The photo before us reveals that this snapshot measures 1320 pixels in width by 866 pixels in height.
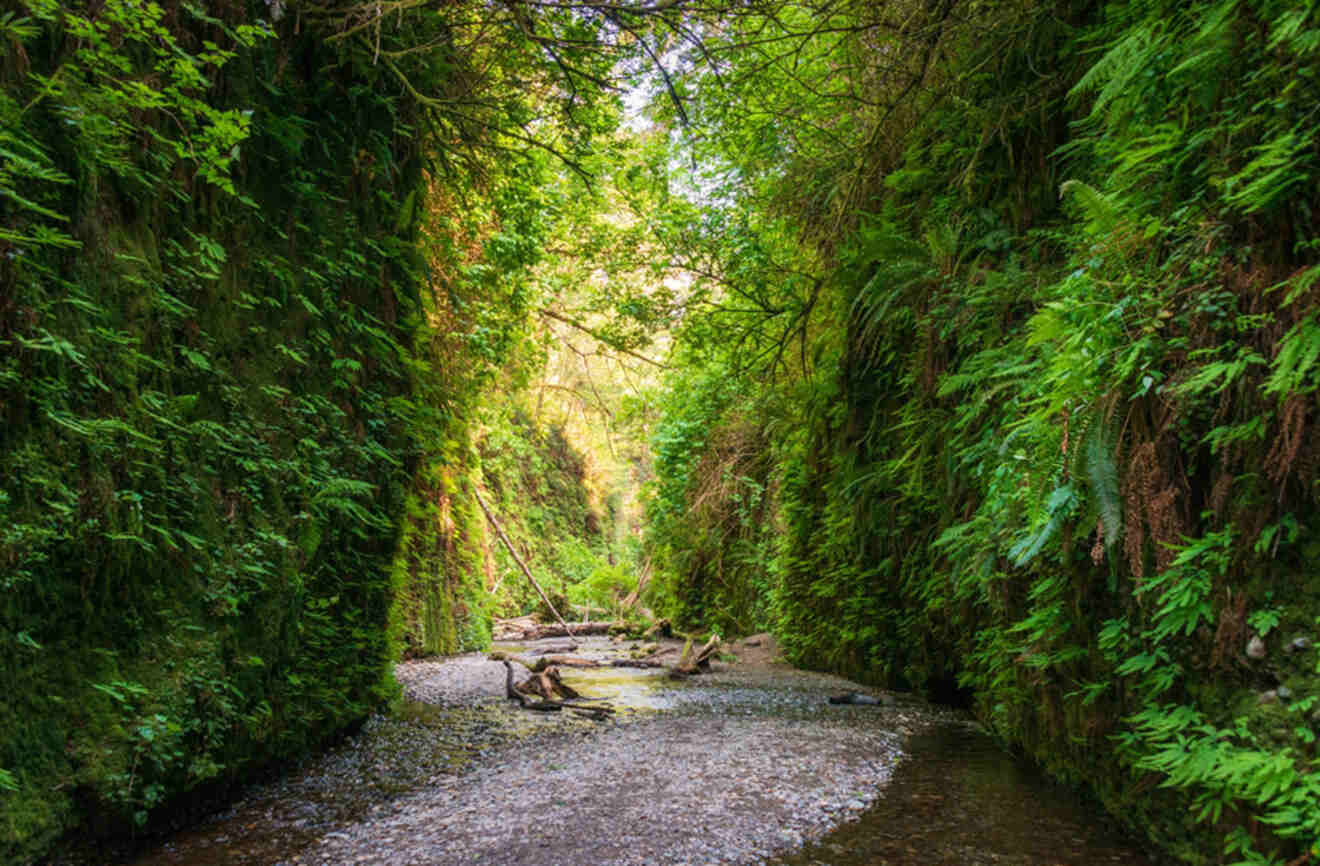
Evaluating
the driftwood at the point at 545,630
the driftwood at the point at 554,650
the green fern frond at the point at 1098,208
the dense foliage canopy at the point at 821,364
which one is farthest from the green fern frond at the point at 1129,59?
the driftwood at the point at 545,630

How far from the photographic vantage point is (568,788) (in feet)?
12.2

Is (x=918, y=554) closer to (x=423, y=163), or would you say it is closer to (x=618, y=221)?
(x=423, y=163)

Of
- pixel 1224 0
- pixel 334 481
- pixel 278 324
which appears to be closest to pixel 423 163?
pixel 278 324

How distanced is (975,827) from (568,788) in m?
2.08

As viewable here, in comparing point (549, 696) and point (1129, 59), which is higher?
point (1129, 59)

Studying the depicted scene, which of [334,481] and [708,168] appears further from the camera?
[708,168]

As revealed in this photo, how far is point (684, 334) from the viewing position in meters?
9.50

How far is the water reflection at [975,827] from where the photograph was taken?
282 centimetres

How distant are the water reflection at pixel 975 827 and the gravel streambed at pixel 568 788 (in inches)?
6.3

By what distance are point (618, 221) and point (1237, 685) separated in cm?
1108

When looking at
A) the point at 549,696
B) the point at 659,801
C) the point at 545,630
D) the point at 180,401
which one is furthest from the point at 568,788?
the point at 545,630

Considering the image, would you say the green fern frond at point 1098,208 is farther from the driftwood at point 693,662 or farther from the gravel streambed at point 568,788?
the driftwood at point 693,662

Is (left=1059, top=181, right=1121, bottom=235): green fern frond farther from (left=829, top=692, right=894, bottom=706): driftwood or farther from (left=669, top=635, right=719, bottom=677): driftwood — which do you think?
(left=669, top=635, right=719, bottom=677): driftwood

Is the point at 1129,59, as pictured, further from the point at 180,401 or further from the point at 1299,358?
the point at 180,401
